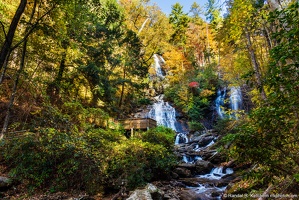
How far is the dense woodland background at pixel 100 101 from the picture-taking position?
2.36 metres

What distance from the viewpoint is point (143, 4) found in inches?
857

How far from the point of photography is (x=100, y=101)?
13695 mm

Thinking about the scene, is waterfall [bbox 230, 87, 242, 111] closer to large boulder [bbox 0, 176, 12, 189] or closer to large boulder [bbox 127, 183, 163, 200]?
large boulder [bbox 127, 183, 163, 200]

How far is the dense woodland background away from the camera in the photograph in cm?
236

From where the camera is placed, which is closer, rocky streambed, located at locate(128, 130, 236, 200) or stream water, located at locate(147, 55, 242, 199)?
rocky streambed, located at locate(128, 130, 236, 200)

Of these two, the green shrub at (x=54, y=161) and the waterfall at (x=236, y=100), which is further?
the waterfall at (x=236, y=100)

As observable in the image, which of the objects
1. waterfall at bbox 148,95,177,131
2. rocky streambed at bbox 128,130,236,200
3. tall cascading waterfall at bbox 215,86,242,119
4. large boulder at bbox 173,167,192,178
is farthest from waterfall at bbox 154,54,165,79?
large boulder at bbox 173,167,192,178

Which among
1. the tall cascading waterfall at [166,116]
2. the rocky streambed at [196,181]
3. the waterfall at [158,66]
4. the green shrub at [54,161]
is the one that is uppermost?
the waterfall at [158,66]

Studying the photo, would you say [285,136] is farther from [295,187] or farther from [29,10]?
[29,10]

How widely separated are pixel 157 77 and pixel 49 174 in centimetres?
2225

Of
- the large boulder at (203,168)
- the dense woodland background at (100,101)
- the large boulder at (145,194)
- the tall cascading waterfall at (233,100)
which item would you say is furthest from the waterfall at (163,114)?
the large boulder at (145,194)

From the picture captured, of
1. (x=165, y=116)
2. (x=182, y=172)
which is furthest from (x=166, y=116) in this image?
(x=182, y=172)

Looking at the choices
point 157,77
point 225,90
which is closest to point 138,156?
point 225,90

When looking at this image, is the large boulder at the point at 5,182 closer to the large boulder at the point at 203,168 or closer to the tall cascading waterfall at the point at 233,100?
the large boulder at the point at 203,168
